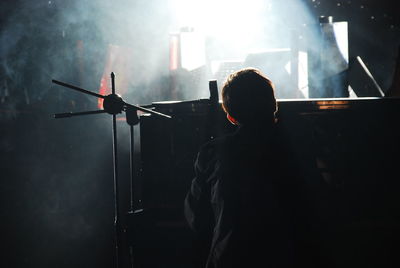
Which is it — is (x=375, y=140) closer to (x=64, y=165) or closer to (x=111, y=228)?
(x=111, y=228)

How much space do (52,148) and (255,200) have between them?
5608 mm

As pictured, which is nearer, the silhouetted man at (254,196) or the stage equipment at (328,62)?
the silhouetted man at (254,196)

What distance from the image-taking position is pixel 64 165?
6.58 metres

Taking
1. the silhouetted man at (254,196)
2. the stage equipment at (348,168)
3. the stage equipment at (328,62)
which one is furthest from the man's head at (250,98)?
the stage equipment at (328,62)

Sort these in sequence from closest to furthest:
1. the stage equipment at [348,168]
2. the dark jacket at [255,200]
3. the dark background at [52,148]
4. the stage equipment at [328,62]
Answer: the dark jacket at [255,200] → the stage equipment at [348,168] → the stage equipment at [328,62] → the dark background at [52,148]

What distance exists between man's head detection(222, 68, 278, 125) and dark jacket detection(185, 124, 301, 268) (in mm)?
95

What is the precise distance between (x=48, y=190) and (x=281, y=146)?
5.61 m

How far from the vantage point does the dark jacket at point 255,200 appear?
1936 mm

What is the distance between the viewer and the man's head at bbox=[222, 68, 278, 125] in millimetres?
2076

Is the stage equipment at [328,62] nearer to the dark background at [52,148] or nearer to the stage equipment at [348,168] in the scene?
the stage equipment at [348,168]

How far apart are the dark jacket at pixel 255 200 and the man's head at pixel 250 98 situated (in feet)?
0.31

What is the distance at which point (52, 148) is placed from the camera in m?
6.54


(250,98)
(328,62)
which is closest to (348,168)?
(250,98)

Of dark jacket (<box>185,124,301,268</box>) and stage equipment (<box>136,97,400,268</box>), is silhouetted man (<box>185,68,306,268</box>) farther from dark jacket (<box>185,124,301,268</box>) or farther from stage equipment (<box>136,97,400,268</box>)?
stage equipment (<box>136,97,400,268</box>)
